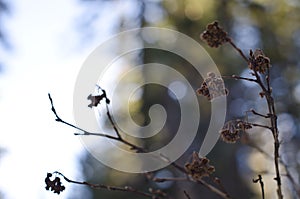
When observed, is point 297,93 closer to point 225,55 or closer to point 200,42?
point 225,55

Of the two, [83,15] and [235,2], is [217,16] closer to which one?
[235,2]

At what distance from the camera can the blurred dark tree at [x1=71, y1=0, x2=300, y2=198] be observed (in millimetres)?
3424

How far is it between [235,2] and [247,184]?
4.99ft

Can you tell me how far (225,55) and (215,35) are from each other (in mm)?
3204

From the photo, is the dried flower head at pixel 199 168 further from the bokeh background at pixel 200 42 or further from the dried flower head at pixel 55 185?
the bokeh background at pixel 200 42

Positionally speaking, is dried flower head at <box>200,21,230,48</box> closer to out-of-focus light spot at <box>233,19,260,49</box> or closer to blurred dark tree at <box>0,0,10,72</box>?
blurred dark tree at <box>0,0,10,72</box>

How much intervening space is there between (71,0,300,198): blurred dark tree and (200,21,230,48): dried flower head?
2.68 meters

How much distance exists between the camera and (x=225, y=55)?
3.76 metres

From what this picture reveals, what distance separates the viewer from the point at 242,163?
418 centimetres

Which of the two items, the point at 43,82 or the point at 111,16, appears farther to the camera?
the point at 111,16

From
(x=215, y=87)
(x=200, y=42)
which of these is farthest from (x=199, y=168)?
(x=200, y=42)

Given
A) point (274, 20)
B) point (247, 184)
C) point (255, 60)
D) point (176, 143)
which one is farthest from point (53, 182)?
point (247, 184)

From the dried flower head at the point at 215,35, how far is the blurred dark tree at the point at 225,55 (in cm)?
268

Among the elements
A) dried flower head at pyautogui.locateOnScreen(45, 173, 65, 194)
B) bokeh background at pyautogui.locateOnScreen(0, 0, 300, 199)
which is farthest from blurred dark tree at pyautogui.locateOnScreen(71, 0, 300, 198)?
dried flower head at pyautogui.locateOnScreen(45, 173, 65, 194)
